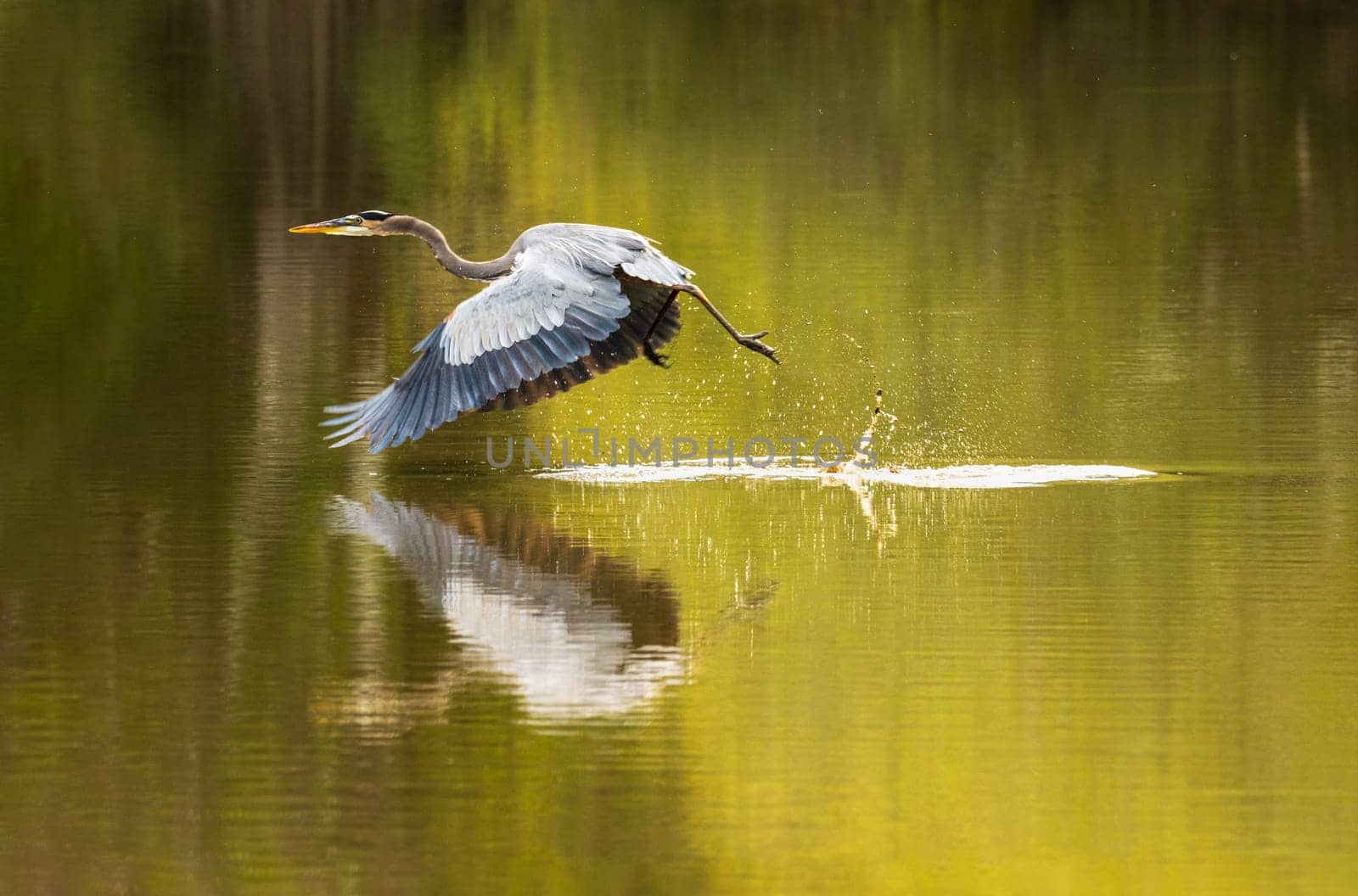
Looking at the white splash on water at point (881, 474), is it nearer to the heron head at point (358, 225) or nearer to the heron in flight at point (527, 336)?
the heron in flight at point (527, 336)

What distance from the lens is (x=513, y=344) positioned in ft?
33.3

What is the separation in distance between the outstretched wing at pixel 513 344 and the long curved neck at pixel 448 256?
2.45 ft

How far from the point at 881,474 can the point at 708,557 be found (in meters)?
2.32

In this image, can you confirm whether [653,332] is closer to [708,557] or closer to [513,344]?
[513,344]

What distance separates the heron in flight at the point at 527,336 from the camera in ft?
33.1

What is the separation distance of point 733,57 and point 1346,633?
25.1 m

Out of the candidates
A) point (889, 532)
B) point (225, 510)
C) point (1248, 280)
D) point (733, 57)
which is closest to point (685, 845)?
point (889, 532)

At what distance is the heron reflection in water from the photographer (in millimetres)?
7602

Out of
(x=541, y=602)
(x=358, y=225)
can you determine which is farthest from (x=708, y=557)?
(x=358, y=225)

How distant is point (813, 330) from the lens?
16.2 meters

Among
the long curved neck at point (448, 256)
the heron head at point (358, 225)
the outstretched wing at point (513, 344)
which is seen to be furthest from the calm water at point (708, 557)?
the heron head at point (358, 225)

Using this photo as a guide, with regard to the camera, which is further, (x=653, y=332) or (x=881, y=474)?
(x=881, y=474)

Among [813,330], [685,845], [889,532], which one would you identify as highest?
[813,330]

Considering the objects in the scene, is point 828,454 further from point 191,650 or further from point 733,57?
point 733,57
